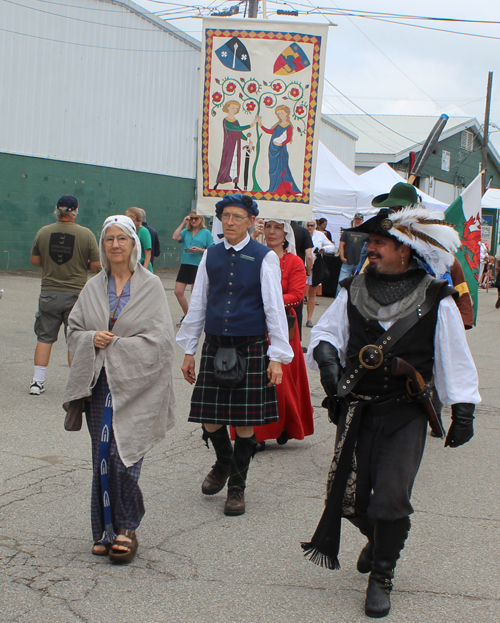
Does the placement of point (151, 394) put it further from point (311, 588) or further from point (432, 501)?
point (432, 501)

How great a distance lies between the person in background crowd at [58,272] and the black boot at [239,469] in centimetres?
306

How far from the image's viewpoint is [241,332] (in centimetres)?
439

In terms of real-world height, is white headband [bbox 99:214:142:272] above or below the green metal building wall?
below

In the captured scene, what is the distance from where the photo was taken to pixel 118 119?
66.2 ft

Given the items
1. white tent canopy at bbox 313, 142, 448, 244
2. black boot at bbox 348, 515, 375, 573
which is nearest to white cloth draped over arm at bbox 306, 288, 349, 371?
black boot at bbox 348, 515, 375, 573

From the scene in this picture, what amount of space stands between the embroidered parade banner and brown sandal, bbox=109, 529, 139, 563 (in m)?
3.34

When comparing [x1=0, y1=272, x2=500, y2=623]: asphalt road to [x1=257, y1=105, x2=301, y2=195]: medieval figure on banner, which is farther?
[x1=257, y1=105, x2=301, y2=195]: medieval figure on banner

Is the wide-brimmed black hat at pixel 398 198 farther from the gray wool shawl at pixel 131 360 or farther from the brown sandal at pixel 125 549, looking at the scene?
the brown sandal at pixel 125 549

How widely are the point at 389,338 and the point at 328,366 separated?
1.00 ft

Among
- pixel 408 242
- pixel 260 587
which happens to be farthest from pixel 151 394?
pixel 408 242

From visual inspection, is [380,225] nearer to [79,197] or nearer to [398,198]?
[398,198]

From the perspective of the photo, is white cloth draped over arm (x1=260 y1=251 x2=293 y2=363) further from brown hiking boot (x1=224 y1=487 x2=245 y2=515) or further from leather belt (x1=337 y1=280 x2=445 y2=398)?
leather belt (x1=337 y1=280 x2=445 y2=398)

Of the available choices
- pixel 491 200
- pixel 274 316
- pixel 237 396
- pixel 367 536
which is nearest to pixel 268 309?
pixel 274 316

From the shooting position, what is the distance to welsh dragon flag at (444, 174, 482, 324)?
6.83 m
